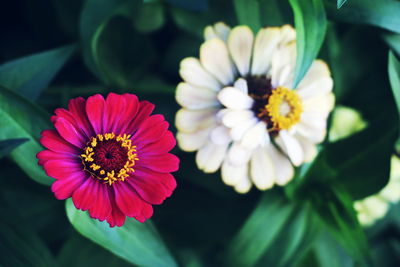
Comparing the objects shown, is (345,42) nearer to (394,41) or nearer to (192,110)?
(394,41)

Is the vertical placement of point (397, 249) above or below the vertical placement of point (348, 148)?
below

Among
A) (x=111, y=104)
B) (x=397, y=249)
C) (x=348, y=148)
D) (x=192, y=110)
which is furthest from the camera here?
(x=397, y=249)

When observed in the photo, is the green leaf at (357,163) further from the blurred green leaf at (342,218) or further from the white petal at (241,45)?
the white petal at (241,45)

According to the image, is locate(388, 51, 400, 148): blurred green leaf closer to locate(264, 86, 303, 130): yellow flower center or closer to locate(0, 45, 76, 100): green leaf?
locate(264, 86, 303, 130): yellow flower center

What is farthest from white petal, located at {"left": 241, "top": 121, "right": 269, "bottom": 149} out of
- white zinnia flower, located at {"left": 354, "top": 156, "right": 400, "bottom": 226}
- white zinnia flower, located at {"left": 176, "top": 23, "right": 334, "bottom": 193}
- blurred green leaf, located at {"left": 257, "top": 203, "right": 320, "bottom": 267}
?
white zinnia flower, located at {"left": 354, "top": 156, "right": 400, "bottom": 226}

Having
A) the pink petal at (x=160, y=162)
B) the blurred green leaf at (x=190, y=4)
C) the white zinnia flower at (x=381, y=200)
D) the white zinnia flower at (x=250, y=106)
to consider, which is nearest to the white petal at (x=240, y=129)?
the white zinnia flower at (x=250, y=106)

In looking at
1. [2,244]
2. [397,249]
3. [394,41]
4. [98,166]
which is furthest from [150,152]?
[397,249]
